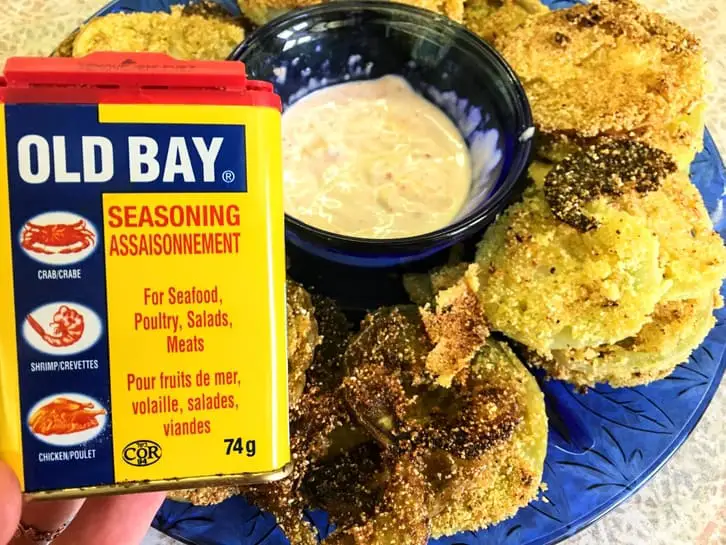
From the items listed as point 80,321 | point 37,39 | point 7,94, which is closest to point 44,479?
point 80,321

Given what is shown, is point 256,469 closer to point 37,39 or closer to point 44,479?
point 44,479

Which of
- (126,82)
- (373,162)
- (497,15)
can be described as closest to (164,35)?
(373,162)

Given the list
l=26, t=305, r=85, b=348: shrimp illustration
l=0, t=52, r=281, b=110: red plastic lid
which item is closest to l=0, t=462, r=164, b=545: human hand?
l=26, t=305, r=85, b=348: shrimp illustration

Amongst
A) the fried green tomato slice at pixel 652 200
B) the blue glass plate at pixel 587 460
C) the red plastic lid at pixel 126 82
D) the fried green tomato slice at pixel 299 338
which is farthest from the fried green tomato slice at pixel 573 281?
the red plastic lid at pixel 126 82

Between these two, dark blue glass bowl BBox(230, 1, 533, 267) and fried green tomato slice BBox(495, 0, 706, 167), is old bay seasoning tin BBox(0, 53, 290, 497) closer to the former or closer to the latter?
dark blue glass bowl BBox(230, 1, 533, 267)

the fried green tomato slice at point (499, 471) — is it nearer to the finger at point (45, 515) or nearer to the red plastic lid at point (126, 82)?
the finger at point (45, 515)

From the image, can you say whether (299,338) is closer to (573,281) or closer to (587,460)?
(573,281)
